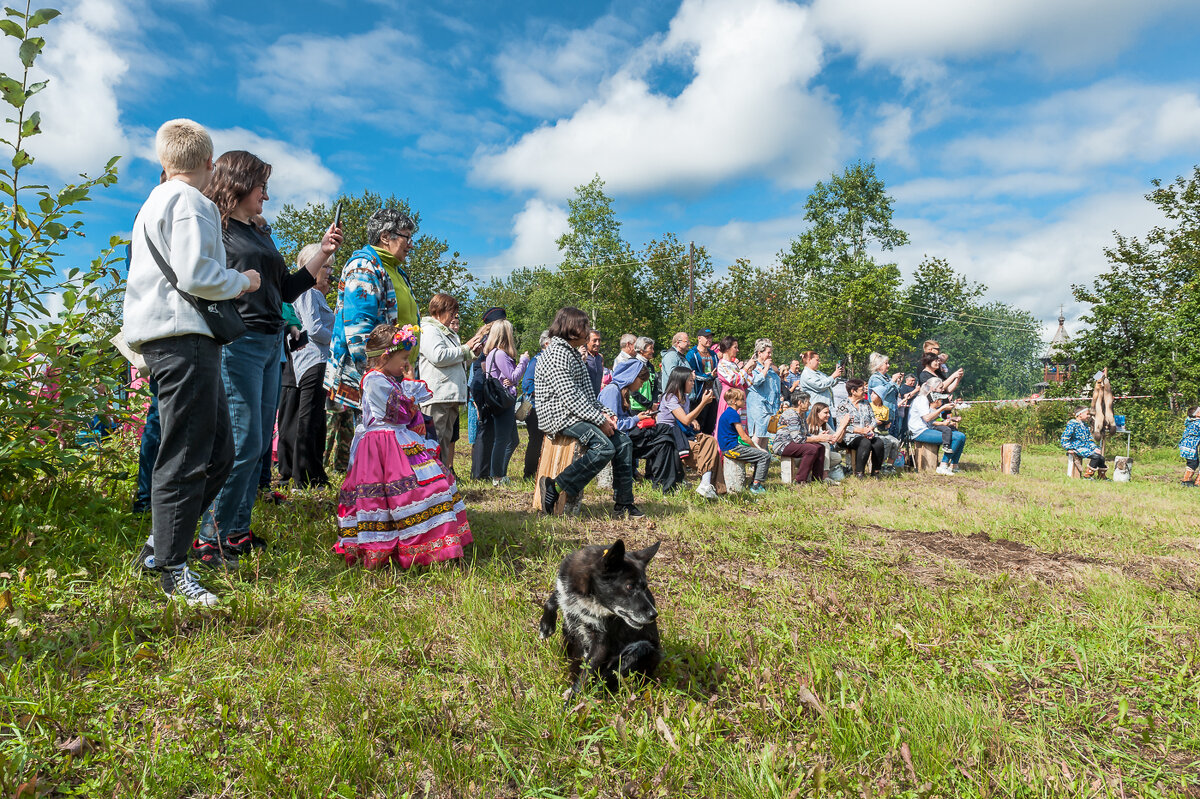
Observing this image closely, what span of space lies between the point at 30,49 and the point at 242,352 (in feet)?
5.65

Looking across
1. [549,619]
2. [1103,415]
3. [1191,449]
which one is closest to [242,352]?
[549,619]

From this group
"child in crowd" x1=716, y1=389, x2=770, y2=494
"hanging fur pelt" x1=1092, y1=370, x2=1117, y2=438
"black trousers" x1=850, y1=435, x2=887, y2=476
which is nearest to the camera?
"child in crowd" x1=716, y1=389, x2=770, y2=494

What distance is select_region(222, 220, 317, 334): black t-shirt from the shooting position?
12.2 feet

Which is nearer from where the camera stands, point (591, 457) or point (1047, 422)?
point (591, 457)

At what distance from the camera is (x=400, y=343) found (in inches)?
172

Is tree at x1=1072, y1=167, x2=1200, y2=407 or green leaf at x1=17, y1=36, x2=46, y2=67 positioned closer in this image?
green leaf at x1=17, y1=36, x2=46, y2=67

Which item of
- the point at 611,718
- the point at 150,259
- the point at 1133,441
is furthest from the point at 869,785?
the point at 1133,441

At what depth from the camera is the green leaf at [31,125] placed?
11.5ft

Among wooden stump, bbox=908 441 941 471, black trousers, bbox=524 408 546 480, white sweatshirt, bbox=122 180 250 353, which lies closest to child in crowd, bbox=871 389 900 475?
wooden stump, bbox=908 441 941 471

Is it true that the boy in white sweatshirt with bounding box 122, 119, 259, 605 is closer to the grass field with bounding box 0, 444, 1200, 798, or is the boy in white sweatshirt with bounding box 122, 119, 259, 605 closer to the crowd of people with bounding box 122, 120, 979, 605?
the crowd of people with bounding box 122, 120, 979, 605

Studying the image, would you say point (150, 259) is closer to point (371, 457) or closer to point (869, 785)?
point (371, 457)

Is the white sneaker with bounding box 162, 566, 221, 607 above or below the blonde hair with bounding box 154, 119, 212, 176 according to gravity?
below

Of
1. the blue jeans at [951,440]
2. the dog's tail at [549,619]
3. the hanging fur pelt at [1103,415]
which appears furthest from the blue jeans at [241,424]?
the hanging fur pelt at [1103,415]

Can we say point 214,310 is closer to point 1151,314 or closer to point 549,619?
point 549,619
